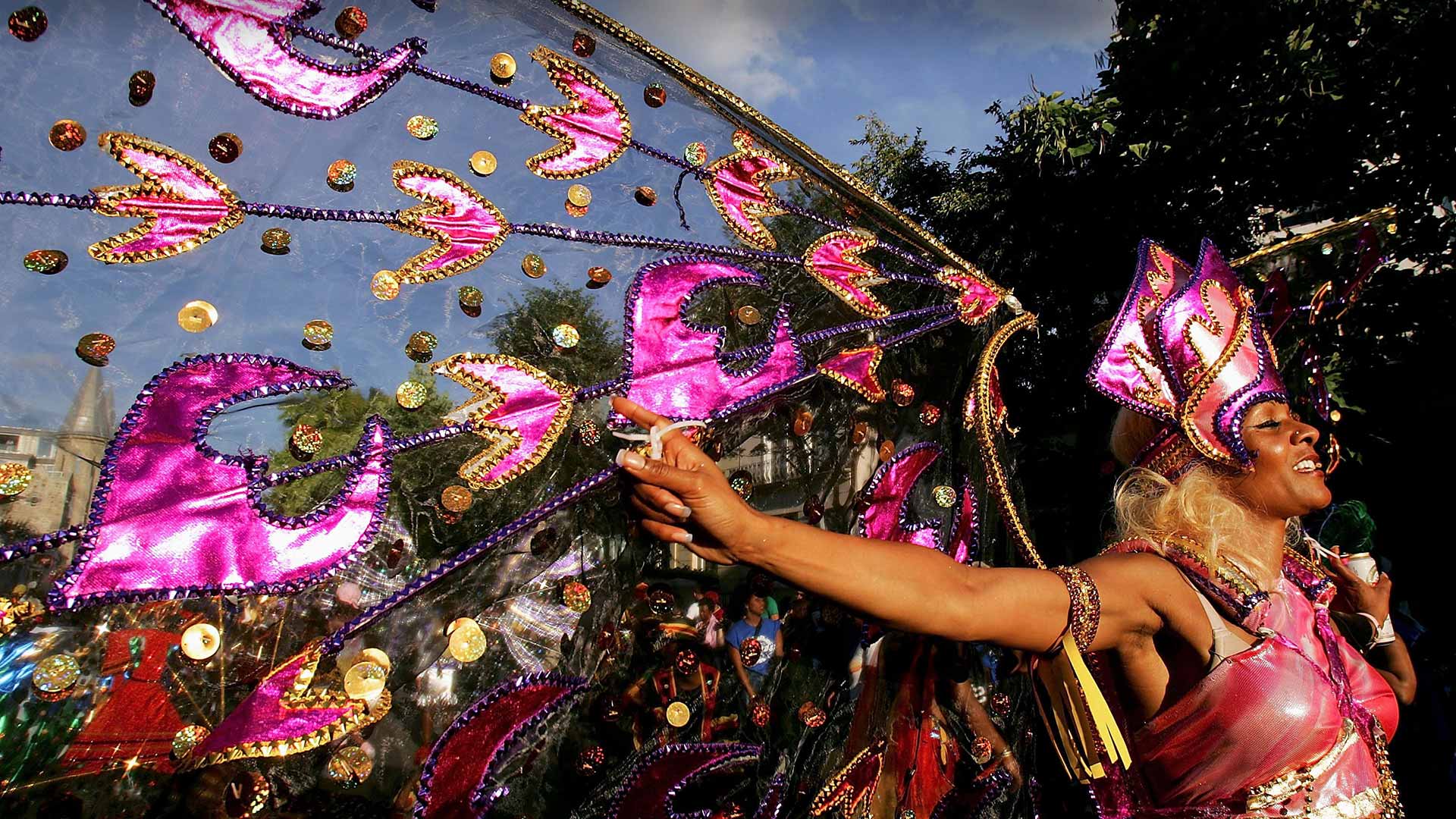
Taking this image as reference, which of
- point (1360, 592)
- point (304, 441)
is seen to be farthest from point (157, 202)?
point (1360, 592)

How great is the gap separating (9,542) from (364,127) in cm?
75

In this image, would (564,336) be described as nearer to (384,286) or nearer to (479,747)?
(384,286)

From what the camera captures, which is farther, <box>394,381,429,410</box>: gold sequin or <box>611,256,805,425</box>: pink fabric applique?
<box>611,256,805,425</box>: pink fabric applique

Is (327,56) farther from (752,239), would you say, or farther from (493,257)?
(752,239)

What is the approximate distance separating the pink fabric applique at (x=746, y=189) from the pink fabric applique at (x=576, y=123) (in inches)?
9.1

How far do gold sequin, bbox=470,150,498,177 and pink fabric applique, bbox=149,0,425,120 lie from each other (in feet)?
0.57

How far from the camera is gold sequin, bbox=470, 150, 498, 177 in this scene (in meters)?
1.45

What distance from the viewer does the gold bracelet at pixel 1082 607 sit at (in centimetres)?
150

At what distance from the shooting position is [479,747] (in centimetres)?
130

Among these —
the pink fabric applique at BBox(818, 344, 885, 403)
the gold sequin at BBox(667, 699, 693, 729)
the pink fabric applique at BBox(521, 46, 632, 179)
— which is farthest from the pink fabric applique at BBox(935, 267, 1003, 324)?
the gold sequin at BBox(667, 699, 693, 729)

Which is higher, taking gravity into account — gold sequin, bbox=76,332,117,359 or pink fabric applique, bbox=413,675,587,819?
gold sequin, bbox=76,332,117,359

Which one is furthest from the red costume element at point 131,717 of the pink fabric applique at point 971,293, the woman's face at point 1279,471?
the woman's face at point 1279,471

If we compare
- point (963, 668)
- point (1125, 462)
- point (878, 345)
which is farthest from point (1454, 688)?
point (878, 345)

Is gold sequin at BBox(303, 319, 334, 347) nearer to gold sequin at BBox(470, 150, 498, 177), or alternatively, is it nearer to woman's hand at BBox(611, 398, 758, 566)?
gold sequin at BBox(470, 150, 498, 177)
